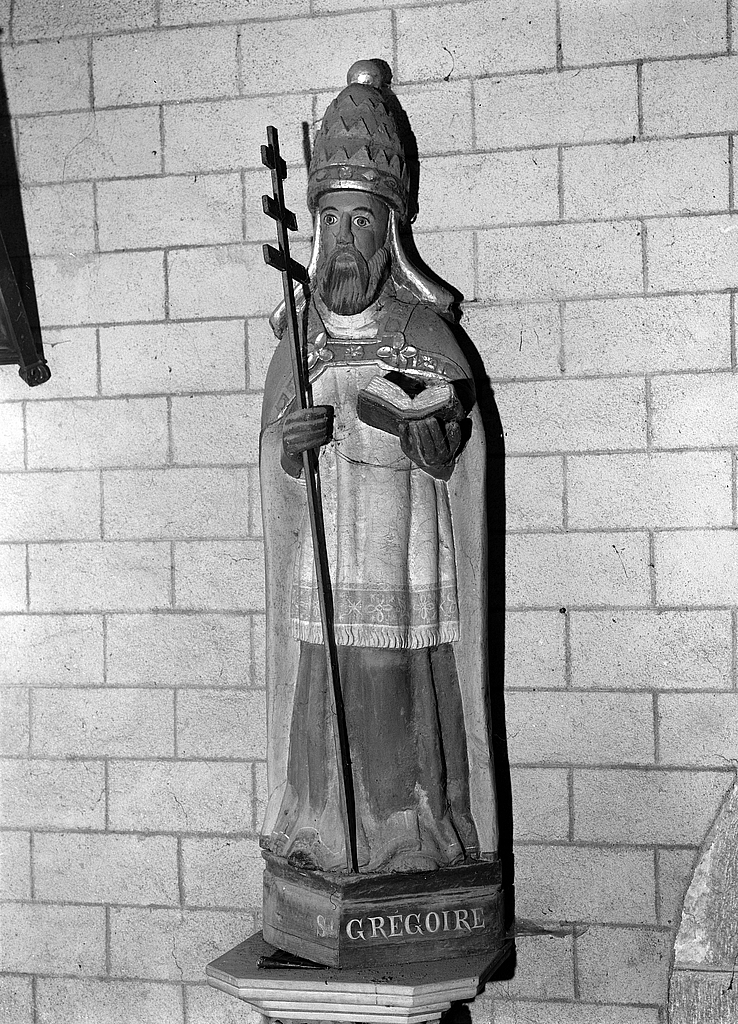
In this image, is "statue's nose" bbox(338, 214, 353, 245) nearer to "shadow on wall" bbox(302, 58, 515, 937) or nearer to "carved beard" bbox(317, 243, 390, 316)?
"carved beard" bbox(317, 243, 390, 316)

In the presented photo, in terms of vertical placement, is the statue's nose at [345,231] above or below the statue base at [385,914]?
above

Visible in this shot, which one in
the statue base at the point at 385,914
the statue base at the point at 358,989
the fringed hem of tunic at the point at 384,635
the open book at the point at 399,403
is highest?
the open book at the point at 399,403

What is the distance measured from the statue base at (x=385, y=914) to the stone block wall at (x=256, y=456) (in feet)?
1.54

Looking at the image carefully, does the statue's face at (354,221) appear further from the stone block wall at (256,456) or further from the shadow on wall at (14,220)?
the shadow on wall at (14,220)

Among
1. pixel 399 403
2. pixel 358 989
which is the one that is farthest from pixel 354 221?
pixel 358 989

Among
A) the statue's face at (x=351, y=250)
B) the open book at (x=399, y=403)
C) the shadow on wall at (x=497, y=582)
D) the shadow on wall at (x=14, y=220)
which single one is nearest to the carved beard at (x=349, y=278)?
the statue's face at (x=351, y=250)

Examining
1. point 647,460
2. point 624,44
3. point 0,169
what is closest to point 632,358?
point 647,460

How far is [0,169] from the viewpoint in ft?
10.8

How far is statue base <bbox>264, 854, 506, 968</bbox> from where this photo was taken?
2516 millimetres

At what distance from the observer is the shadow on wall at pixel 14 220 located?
10.7 ft

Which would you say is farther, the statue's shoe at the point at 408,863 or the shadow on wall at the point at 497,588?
the shadow on wall at the point at 497,588

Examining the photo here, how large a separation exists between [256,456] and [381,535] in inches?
26.3

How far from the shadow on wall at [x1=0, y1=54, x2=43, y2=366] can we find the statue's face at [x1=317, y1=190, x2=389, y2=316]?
40.1 inches

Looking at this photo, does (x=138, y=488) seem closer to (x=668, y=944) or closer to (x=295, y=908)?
(x=295, y=908)
